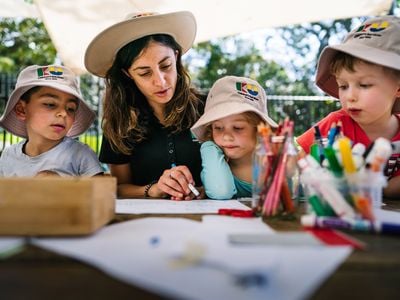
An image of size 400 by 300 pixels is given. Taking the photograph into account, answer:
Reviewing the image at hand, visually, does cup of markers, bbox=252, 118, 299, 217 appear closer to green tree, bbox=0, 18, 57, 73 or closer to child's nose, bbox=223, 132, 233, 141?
child's nose, bbox=223, 132, 233, 141

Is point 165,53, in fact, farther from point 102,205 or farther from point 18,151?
point 102,205

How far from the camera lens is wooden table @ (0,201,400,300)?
52 centimetres

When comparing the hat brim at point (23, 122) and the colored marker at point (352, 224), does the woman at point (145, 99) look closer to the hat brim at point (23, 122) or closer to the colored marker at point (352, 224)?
Result: the hat brim at point (23, 122)

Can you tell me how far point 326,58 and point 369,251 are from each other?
3.15 feet

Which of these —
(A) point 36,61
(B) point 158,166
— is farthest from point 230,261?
(A) point 36,61

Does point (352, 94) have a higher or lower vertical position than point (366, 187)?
higher

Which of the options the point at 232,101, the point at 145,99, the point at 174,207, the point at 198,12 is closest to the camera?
the point at 174,207

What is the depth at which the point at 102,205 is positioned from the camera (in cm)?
72

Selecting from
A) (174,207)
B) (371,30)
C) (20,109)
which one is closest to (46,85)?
(20,109)

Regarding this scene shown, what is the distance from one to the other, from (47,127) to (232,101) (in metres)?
0.67

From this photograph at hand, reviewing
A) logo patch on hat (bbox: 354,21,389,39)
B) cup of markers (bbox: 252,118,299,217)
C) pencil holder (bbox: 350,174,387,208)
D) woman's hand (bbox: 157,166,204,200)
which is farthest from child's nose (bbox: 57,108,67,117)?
pencil holder (bbox: 350,174,387,208)

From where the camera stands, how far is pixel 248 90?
1354mm

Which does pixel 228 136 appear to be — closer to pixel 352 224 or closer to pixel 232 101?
pixel 232 101

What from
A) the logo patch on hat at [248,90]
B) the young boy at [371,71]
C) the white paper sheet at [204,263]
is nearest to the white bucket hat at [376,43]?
the young boy at [371,71]
